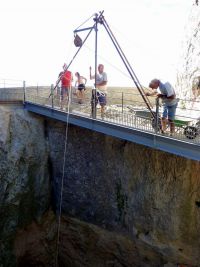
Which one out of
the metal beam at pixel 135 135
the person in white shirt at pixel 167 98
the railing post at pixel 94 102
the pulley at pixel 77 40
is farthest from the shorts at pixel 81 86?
the person in white shirt at pixel 167 98

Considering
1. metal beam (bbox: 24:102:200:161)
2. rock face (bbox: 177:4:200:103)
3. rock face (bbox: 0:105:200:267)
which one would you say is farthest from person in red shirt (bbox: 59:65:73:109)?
rock face (bbox: 177:4:200:103)

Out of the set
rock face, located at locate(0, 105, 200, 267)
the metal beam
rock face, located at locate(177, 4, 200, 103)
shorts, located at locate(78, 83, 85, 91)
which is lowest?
rock face, located at locate(0, 105, 200, 267)

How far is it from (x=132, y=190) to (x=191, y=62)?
4.75 meters

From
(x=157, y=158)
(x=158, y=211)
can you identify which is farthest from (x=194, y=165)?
(x=158, y=211)

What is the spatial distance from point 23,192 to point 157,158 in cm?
449

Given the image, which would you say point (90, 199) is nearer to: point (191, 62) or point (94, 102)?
point (94, 102)

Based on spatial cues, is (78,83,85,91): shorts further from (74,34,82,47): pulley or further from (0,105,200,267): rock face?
(74,34,82,47): pulley

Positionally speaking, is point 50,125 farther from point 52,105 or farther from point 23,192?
point 23,192

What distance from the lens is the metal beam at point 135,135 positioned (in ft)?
21.7

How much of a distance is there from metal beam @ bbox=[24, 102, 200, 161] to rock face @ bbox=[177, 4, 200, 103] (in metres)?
3.30

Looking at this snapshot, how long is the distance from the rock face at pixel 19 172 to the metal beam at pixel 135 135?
835 millimetres

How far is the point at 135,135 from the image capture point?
7633 mm

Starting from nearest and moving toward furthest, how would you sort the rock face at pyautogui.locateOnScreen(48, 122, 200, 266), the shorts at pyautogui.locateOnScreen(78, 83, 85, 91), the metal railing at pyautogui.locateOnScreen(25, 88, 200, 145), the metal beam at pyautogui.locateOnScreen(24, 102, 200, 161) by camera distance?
the metal beam at pyautogui.locateOnScreen(24, 102, 200, 161) < the metal railing at pyautogui.locateOnScreen(25, 88, 200, 145) < the rock face at pyautogui.locateOnScreen(48, 122, 200, 266) < the shorts at pyautogui.locateOnScreen(78, 83, 85, 91)

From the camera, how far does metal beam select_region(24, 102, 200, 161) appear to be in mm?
6613
